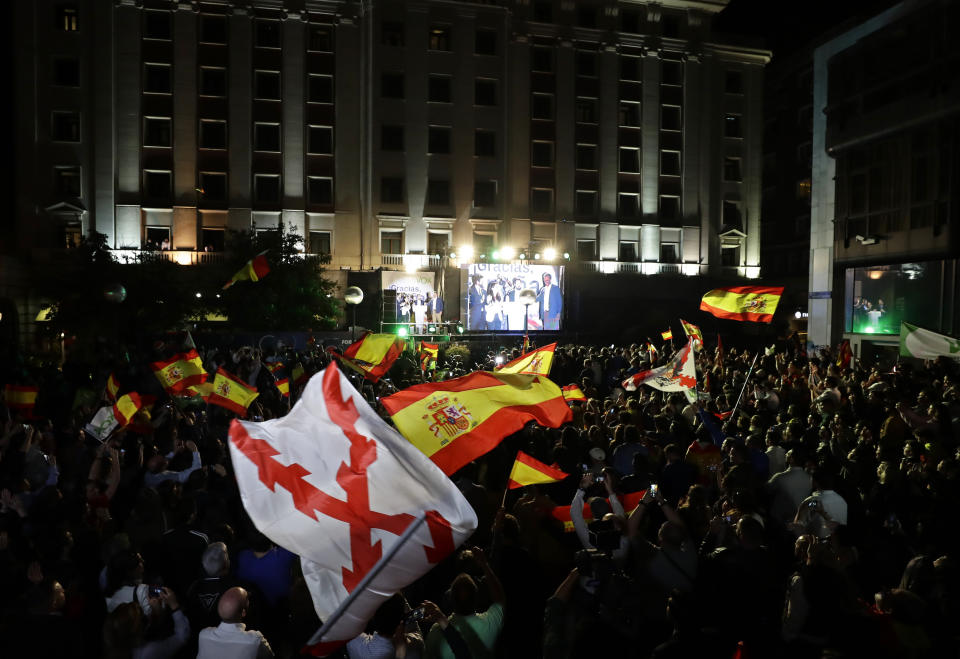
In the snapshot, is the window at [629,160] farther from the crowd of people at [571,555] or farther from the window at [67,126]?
the crowd of people at [571,555]

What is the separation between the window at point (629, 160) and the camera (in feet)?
147

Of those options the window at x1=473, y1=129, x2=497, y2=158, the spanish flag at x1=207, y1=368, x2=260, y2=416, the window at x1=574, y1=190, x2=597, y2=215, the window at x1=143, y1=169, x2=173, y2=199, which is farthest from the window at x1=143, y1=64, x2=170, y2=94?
the spanish flag at x1=207, y1=368, x2=260, y2=416

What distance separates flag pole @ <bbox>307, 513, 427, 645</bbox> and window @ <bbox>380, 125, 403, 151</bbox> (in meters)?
39.1

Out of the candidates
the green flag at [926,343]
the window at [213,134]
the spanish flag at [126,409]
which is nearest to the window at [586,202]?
the window at [213,134]

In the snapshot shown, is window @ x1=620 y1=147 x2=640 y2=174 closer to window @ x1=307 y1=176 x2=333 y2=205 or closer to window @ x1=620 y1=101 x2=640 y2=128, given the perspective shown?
window @ x1=620 y1=101 x2=640 y2=128

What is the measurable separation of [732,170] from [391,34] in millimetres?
23076

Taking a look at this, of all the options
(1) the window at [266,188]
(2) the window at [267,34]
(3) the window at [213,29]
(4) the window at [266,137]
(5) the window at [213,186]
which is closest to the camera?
(3) the window at [213,29]

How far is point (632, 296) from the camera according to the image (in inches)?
1698

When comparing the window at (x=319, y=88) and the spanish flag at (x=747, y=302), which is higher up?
the window at (x=319, y=88)

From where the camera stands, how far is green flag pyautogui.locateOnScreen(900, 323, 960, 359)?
11.6 m

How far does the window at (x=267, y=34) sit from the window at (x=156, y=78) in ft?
16.2

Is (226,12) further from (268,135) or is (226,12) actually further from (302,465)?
(302,465)

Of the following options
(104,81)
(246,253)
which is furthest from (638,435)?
(104,81)

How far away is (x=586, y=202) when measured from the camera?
145 feet
